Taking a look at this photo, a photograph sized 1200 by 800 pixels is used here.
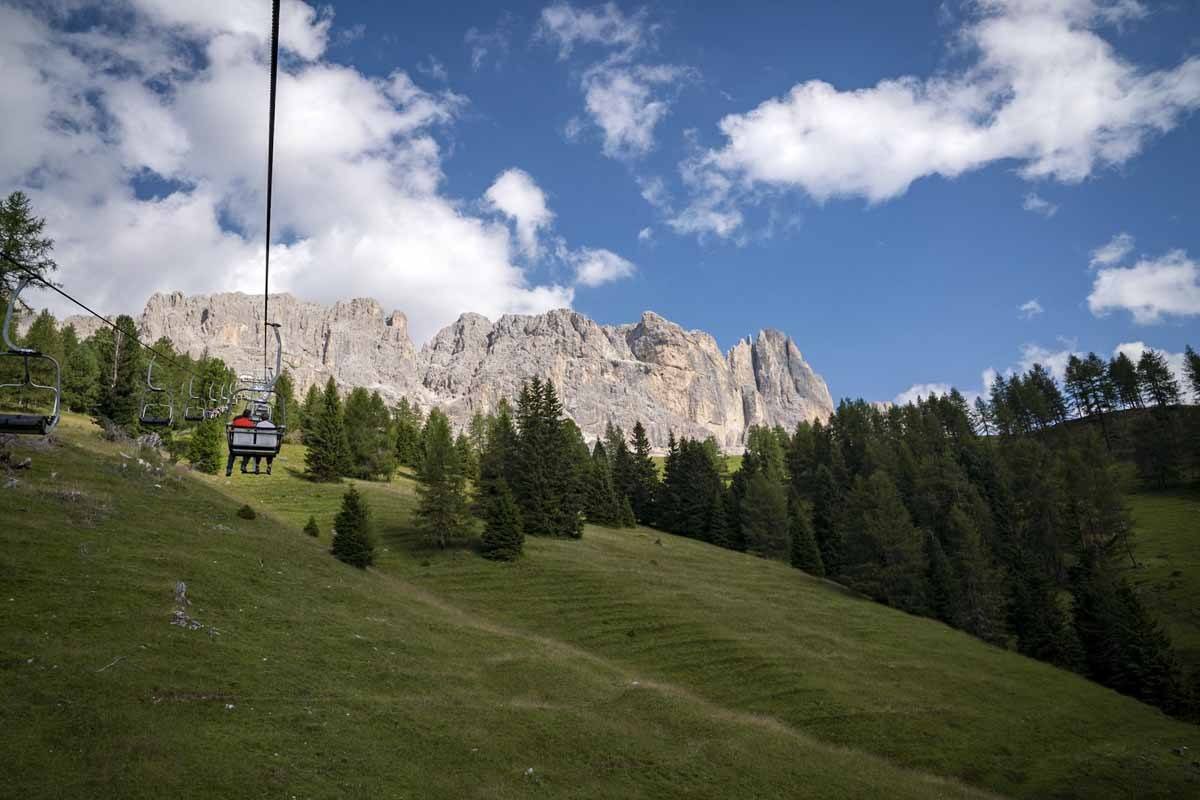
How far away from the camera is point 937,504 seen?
84.4m

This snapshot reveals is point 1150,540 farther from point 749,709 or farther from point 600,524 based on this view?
point 749,709

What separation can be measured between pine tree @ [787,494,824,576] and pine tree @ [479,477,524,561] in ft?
121

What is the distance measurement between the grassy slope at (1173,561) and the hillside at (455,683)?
16880mm

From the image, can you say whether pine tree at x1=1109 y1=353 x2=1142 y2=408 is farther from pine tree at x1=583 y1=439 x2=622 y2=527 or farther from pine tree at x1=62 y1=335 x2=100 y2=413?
pine tree at x1=62 y1=335 x2=100 y2=413

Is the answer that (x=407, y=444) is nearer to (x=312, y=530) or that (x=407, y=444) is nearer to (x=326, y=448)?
(x=326, y=448)

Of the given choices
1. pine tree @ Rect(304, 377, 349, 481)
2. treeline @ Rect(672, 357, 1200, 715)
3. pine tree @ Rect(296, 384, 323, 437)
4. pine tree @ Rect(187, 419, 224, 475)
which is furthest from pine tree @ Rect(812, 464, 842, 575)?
pine tree @ Rect(296, 384, 323, 437)

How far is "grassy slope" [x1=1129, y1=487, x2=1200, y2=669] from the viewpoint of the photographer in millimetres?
57906

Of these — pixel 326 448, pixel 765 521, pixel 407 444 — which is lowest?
pixel 765 521

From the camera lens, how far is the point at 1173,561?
233 feet

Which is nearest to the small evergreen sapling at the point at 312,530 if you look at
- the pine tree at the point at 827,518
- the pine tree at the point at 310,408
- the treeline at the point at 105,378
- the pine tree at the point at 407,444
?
the treeline at the point at 105,378

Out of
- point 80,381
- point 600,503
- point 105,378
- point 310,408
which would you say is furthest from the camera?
point 310,408

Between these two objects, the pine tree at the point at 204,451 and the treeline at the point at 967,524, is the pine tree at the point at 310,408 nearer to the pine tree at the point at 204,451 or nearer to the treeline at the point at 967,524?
the pine tree at the point at 204,451

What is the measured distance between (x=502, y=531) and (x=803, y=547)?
130ft

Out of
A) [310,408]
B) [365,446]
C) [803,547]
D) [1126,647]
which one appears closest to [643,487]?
[803,547]
